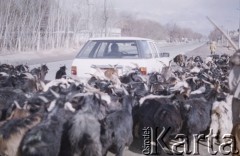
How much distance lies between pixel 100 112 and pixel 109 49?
4226 millimetres

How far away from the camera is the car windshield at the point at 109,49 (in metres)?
11.2

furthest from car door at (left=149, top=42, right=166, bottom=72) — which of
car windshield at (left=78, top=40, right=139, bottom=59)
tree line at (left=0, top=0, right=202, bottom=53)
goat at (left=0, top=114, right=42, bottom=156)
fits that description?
tree line at (left=0, top=0, right=202, bottom=53)

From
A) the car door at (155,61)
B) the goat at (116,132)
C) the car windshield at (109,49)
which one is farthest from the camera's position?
the car door at (155,61)

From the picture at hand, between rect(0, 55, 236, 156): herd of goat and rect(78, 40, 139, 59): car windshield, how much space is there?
2.78 feet

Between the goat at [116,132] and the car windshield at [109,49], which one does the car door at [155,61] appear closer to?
the car windshield at [109,49]

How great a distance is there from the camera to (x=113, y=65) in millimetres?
10695

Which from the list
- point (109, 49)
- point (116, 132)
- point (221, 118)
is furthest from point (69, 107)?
point (109, 49)

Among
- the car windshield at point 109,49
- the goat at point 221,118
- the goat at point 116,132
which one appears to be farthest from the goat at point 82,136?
the car windshield at point 109,49

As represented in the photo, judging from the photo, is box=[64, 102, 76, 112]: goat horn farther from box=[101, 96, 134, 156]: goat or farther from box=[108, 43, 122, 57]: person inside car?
box=[108, 43, 122, 57]: person inside car

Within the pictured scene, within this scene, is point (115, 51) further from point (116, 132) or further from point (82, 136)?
point (82, 136)

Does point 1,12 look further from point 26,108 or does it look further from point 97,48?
point 26,108

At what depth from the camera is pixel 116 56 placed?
36.6 ft

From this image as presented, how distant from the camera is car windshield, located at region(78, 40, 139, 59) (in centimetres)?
1116

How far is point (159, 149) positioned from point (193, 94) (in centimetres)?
186
